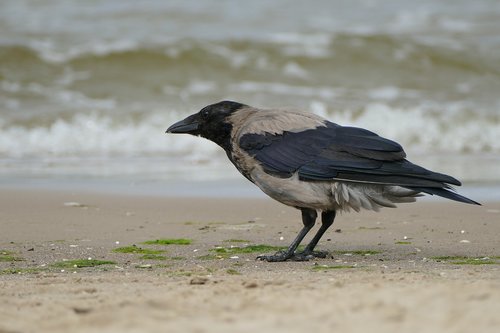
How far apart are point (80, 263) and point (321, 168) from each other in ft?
6.34

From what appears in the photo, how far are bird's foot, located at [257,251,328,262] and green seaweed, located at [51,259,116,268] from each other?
1.17 metres

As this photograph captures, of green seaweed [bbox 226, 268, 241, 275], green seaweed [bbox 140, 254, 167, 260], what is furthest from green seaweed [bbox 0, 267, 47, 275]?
green seaweed [bbox 226, 268, 241, 275]

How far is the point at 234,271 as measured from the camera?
6355 mm

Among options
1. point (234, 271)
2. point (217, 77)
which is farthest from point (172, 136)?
point (234, 271)

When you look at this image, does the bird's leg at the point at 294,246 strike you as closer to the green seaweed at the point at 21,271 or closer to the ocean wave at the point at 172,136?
the green seaweed at the point at 21,271

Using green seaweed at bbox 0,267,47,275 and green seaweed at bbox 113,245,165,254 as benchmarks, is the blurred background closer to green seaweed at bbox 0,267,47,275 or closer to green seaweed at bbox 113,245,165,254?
green seaweed at bbox 113,245,165,254

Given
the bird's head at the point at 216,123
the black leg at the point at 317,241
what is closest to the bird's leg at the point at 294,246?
the black leg at the point at 317,241

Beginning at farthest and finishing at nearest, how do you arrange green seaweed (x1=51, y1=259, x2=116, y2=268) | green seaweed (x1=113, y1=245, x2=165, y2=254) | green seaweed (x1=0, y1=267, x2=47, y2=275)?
1. green seaweed (x1=113, y1=245, x2=165, y2=254)
2. green seaweed (x1=51, y1=259, x2=116, y2=268)
3. green seaweed (x1=0, y1=267, x2=47, y2=275)

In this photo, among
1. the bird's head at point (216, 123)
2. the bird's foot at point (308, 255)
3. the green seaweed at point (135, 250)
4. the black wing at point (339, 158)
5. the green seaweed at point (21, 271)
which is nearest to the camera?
the green seaweed at point (21, 271)

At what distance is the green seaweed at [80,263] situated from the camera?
684 centimetres

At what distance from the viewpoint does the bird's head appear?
7770 millimetres

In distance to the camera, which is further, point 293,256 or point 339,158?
point 293,256

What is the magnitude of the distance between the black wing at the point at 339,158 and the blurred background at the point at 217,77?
473 centimetres

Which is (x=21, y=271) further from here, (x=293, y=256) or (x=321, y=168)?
(x=321, y=168)
